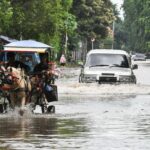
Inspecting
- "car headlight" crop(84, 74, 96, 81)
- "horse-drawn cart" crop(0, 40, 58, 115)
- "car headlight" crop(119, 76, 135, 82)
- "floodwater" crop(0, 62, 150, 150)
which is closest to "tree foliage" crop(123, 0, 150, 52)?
"car headlight" crop(119, 76, 135, 82)

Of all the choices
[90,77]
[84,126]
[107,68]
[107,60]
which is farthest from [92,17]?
[84,126]

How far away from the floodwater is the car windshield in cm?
385

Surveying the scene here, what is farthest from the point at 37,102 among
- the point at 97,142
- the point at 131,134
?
the point at 97,142

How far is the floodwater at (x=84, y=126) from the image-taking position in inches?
520

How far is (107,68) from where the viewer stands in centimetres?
3170

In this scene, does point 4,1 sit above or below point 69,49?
above

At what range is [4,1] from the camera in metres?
46.6

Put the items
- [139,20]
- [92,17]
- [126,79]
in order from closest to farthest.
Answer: [126,79] → [92,17] → [139,20]

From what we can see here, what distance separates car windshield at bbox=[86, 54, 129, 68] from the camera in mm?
32438

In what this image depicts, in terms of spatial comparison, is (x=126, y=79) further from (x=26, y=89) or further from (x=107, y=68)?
(x=26, y=89)

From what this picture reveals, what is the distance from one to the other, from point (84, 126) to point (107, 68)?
14.8m

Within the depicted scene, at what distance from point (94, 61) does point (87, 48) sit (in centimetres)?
8170

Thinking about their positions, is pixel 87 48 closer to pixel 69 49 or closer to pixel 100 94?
pixel 69 49

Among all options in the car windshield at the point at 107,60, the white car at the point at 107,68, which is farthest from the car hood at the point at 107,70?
the car windshield at the point at 107,60
